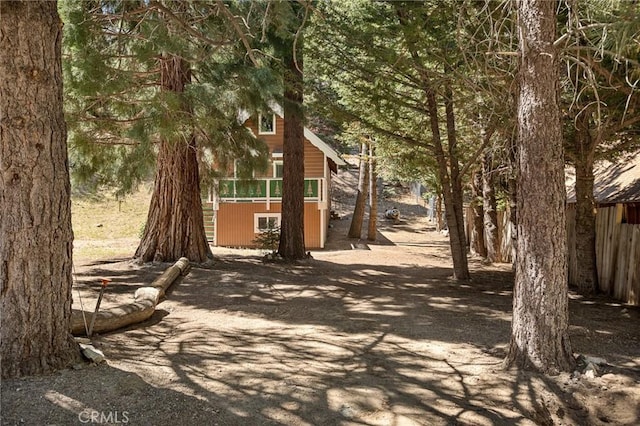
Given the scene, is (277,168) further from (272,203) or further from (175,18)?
(175,18)

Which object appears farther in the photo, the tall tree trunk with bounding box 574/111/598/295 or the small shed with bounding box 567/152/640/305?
the tall tree trunk with bounding box 574/111/598/295

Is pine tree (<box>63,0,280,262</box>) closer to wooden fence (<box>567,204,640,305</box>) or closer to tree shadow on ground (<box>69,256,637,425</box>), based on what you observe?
tree shadow on ground (<box>69,256,637,425</box>)

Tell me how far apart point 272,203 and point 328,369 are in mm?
16881

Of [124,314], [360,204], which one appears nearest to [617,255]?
[124,314]

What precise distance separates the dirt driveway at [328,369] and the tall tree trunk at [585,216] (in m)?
0.71

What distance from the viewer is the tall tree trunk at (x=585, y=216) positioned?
9.38 meters

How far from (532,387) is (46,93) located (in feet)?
15.8

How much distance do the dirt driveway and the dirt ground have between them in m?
0.02

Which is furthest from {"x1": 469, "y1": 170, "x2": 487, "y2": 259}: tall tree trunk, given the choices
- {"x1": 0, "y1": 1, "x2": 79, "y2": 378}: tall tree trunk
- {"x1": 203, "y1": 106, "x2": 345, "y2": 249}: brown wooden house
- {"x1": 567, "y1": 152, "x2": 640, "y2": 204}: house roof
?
{"x1": 0, "y1": 1, "x2": 79, "y2": 378}: tall tree trunk

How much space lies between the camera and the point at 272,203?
21375 millimetres

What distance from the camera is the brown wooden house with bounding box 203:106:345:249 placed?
2088cm

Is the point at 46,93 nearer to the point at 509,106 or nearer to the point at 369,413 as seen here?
the point at 369,413

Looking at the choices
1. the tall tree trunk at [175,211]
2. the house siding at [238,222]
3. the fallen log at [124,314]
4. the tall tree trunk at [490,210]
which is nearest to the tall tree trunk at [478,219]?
the tall tree trunk at [490,210]

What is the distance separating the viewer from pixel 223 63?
1016 centimetres
